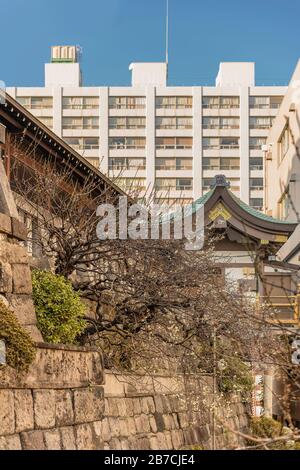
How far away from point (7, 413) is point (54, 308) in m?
3.58

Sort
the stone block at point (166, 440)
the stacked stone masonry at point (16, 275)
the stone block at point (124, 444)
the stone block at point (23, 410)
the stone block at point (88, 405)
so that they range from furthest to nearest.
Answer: the stone block at point (166, 440) < the stone block at point (124, 444) < the stone block at point (88, 405) < the stacked stone masonry at point (16, 275) < the stone block at point (23, 410)

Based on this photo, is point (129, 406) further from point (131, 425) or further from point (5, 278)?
point (5, 278)

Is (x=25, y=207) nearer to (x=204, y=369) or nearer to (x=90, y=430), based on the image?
(x=204, y=369)

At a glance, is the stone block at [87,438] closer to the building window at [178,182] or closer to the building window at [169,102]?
the building window at [178,182]

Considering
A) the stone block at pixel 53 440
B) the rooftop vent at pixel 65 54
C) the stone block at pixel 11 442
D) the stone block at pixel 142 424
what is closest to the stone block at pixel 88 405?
the stone block at pixel 53 440

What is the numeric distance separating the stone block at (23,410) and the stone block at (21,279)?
192 cm

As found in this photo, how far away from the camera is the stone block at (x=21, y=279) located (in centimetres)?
1505

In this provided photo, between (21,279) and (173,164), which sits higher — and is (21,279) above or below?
below

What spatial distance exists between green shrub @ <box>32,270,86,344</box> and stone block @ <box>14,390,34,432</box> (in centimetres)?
239

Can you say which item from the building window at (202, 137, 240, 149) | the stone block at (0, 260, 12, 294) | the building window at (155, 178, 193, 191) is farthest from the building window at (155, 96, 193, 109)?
the stone block at (0, 260, 12, 294)

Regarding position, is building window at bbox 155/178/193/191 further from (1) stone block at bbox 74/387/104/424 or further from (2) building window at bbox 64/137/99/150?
(1) stone block at bbox 74/387/104/424

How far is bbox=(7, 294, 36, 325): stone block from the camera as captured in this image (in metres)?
14.8

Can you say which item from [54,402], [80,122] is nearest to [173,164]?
[80,122]

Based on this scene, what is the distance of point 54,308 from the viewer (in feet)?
53.8
